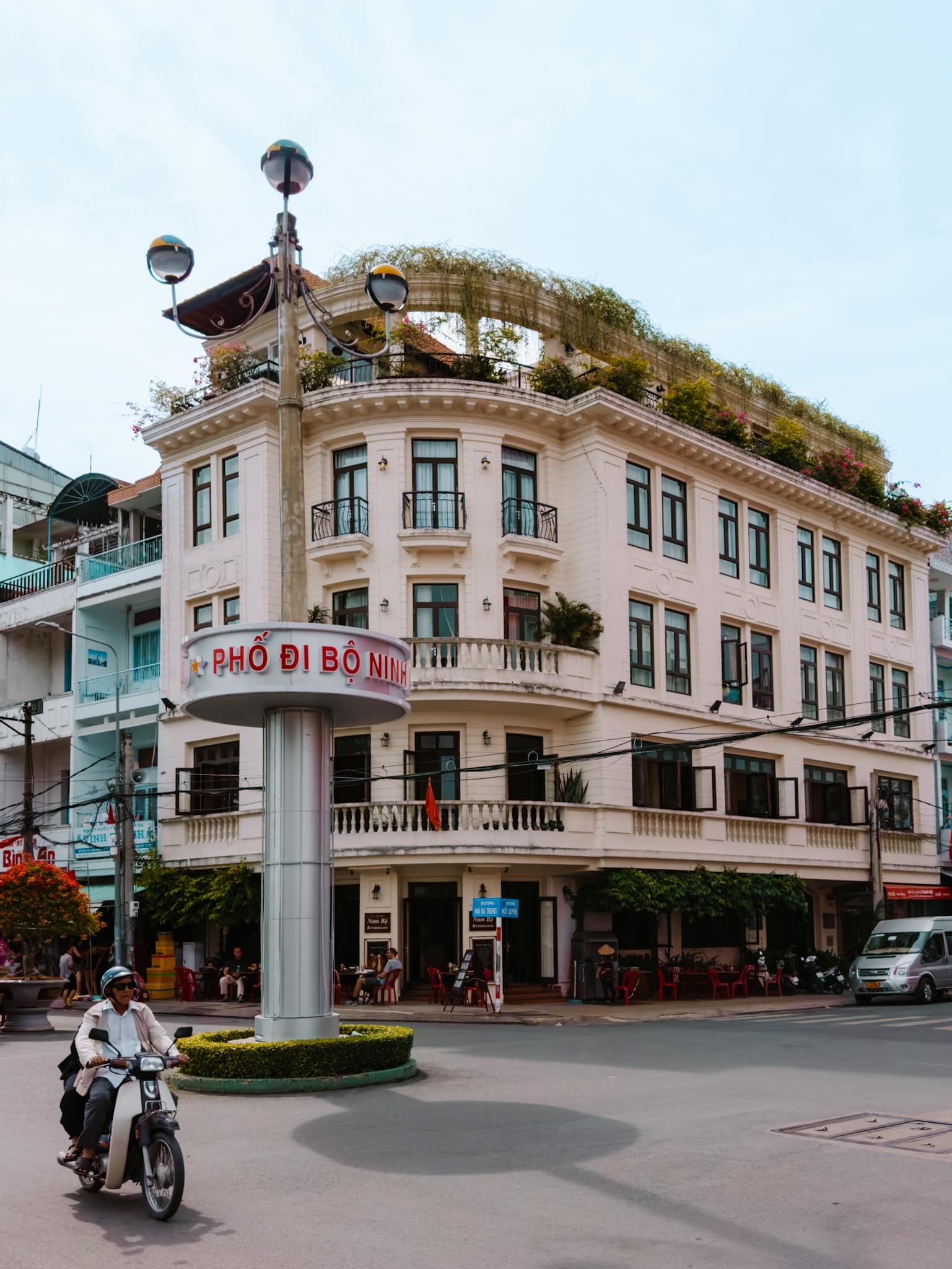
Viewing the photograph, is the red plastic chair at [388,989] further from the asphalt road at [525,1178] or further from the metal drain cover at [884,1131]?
the metal drain cover at [884,1131]

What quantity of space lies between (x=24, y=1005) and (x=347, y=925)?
9190 mm

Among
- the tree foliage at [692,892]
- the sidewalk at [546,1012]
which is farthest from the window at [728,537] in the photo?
the sidewalk at [546,1012]

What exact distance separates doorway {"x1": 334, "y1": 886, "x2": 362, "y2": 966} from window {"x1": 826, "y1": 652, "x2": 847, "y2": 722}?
52.2ft

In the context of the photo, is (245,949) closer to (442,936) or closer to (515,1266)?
(442,936)

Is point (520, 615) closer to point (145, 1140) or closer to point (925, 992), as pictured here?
point (925, 992)

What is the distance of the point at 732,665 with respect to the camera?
122ft

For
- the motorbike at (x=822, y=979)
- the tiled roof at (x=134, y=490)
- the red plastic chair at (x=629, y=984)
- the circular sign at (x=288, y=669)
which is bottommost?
the motorbike at (x=822, y=979)

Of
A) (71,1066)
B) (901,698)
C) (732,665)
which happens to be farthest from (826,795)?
(71,1066)

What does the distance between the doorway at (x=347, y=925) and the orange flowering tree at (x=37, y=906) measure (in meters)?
7.21

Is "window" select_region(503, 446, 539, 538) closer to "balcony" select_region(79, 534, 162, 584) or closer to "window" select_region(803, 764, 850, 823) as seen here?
"balcony" select_region(79, 534, 162, 584)

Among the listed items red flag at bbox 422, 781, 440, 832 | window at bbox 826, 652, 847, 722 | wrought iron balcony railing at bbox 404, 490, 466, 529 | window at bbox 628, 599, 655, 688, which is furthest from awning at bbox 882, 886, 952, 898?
wrought iron balcony railing at bbox 404, 490, 466, 529

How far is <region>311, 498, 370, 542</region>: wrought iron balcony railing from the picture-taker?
32688mm

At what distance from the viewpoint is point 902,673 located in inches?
1731

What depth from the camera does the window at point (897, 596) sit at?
43.9 metres
